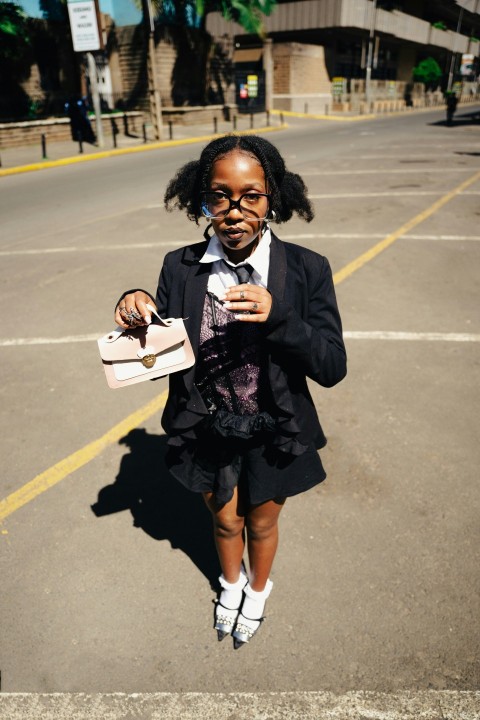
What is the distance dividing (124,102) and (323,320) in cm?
3461

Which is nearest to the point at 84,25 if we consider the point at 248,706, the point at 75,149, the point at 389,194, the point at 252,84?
the point at 75,149

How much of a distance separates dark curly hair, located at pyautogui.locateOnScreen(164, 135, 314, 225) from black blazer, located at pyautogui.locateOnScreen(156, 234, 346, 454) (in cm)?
15

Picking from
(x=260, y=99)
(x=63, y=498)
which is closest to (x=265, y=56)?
(x=260, y=99)

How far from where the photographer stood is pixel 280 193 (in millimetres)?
1910

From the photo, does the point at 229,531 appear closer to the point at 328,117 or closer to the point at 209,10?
the point at 209,10

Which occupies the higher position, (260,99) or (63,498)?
(260,99)

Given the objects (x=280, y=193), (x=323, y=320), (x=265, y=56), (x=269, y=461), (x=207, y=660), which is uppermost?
(x=265, y=56)

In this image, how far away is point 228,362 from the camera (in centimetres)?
193

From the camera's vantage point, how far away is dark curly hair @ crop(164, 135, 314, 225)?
69.7 inches

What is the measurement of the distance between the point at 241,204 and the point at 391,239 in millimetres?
6826

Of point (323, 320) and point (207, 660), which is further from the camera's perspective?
point (207, 660)

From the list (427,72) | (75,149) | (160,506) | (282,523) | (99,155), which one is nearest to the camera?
(282,523)

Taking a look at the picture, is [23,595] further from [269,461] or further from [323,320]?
[323,320]

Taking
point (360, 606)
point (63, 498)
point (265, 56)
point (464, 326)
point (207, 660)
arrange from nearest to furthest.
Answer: point (207, 660)
point (360, 606)
point (63, 498)
point (464, 326)
point (265, 56)
